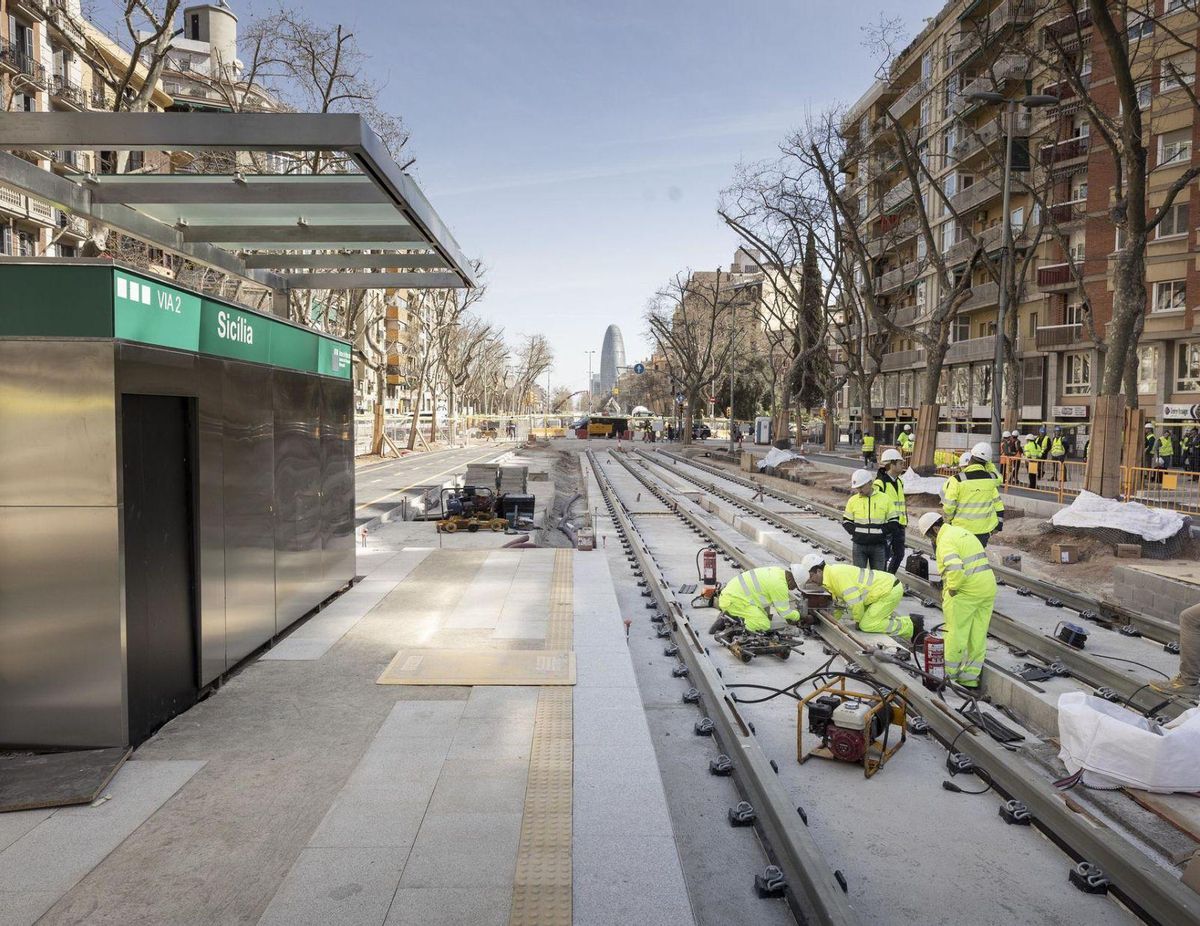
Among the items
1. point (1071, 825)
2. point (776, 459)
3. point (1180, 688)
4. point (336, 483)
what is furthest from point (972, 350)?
point (1071, 825)

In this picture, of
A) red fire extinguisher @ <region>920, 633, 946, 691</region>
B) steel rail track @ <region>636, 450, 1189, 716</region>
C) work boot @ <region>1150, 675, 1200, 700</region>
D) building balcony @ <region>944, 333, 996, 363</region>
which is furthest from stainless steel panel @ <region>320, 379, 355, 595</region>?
building balcony @ <region>944, 333, 996, 363</region>

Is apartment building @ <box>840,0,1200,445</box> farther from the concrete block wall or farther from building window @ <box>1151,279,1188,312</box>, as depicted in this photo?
the concrete block wall

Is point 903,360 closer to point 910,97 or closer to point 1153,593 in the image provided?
point 910,97

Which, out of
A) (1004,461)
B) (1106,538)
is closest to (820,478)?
(1004,461)

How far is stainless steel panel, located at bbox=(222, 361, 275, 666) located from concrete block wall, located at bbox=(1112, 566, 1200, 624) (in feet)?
32.9

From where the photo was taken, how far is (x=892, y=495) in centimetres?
1109

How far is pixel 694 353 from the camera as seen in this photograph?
62062mm

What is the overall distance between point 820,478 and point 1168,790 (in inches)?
1084

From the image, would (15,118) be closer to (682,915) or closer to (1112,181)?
(682,915)

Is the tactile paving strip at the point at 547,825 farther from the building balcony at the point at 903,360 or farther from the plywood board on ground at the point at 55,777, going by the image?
the building balcony at the point at 903,360

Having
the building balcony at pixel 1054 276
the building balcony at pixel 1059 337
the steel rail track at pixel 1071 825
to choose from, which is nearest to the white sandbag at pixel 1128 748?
the steel rail track at pixel 1071 825

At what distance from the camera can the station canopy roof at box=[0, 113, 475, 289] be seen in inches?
218

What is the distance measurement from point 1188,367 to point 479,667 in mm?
36078

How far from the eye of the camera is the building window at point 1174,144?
105ft
